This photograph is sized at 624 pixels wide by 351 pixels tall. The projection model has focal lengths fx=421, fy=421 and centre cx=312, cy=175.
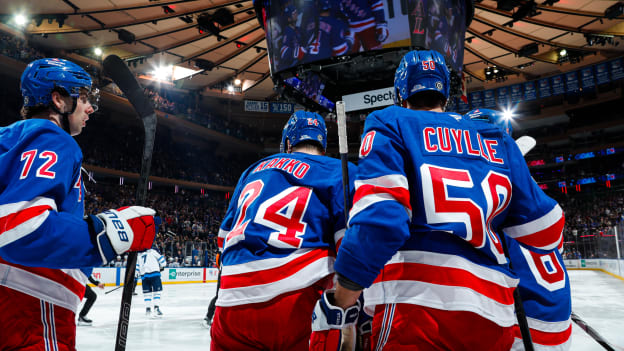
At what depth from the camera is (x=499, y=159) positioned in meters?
1.44

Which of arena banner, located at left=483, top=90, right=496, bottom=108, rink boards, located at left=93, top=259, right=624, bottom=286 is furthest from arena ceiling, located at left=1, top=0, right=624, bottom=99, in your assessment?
rink boards, located at left=93, top=259, right=624, bottom=286

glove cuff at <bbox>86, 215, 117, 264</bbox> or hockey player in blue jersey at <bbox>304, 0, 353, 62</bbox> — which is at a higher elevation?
hockey player in blue jersey at <bbox>304, 0, 353, 62</bbox>

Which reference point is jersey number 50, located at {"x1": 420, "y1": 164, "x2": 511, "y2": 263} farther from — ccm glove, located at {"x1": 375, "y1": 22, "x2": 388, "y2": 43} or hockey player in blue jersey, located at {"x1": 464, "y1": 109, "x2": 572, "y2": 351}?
ccm glove, located at {"x1": 375, "y1": 22, "x2": 388, "y2": 43}

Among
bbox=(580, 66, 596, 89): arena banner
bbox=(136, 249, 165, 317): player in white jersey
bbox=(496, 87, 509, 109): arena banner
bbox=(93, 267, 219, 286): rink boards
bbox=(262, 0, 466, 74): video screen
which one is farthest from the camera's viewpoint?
bbox=(496, 87, 509, 109): arena banner

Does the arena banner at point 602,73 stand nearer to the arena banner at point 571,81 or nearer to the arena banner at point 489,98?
the arena banner at point 571,81

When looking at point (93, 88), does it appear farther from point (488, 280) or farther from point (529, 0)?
point (529, 0)

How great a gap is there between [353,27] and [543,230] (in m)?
9.39

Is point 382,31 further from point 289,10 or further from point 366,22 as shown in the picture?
point 289,10

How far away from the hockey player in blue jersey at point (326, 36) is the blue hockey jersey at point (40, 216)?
30.6ft

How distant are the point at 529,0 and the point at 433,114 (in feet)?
51.2

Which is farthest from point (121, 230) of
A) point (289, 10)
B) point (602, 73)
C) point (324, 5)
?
point (602, 73)

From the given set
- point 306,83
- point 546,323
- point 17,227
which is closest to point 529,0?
point 306,83

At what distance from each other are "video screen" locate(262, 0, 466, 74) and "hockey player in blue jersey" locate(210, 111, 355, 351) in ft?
28.2

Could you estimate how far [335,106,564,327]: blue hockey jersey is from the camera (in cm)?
116
